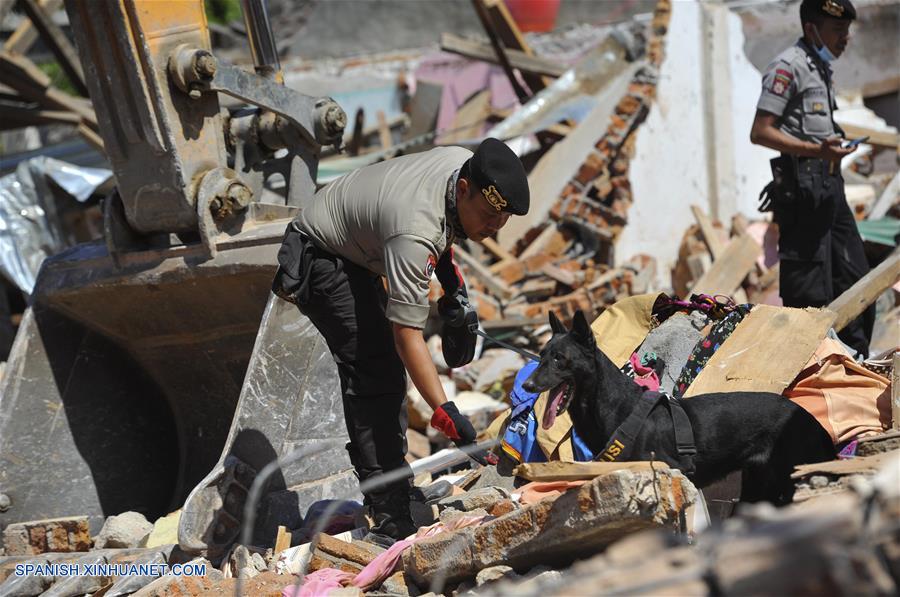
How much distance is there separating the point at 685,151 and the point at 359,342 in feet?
22.3

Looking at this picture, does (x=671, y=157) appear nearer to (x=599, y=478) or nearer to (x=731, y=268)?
(x=731, y=268)

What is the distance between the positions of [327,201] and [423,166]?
485 millimetres

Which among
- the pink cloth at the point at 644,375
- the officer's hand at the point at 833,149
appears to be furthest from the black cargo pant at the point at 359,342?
the officer's hand at the point at 833,149

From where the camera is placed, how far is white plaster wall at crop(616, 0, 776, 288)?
998cm

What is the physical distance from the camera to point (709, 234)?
9719 mm

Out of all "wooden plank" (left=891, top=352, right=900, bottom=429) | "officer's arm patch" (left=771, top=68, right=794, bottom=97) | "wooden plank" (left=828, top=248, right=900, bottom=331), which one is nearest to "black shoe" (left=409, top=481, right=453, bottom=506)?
"wooden plank" (left=891, top=352, right=900, bottom=429)

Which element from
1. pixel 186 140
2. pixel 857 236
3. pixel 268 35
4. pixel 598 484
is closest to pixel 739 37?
pixel 857 236

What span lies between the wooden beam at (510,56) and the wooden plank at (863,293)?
245 inches

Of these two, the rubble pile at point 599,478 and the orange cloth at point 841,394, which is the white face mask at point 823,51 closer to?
the rubble pile at point 599,478

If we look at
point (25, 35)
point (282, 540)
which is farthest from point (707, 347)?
point (25, 35)

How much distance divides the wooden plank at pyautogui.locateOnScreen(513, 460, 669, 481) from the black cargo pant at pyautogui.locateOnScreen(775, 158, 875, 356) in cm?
255

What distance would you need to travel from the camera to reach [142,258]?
228 inches

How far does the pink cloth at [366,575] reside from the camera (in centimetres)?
406

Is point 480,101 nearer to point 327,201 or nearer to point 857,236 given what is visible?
point 857,236
